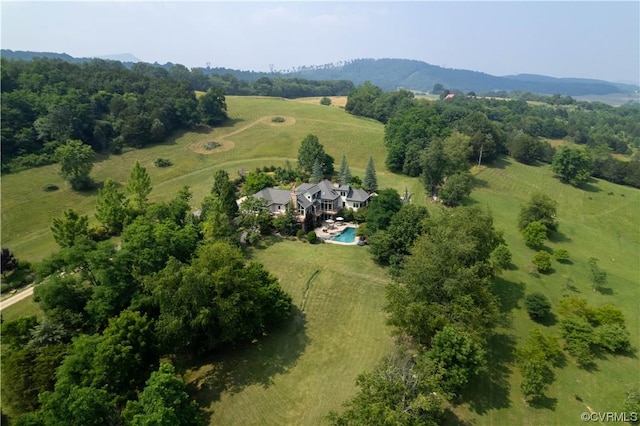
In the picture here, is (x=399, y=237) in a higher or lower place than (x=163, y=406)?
higher

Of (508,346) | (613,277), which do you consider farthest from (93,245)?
(613,277)

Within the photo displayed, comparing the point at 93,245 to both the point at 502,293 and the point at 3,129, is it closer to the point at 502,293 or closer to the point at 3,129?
the point at 502,293

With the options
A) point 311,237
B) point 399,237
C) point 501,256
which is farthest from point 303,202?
point 501,256

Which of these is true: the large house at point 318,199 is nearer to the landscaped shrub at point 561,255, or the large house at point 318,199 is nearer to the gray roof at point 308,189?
the gray roof at point 308,189

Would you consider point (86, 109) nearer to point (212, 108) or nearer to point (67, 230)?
point (212, 108)

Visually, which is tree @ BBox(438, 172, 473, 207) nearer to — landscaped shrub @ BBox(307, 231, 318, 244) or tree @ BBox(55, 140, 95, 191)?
landscaped shrub @ BBox(307, 231, 318, 244)

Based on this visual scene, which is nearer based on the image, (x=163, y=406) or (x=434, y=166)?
(x=163, y=406)

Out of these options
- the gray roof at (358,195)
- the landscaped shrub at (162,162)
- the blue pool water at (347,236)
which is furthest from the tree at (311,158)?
the landscaped shrub at (162,162)

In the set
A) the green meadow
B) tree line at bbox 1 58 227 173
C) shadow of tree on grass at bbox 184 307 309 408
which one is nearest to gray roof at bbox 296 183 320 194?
the green meadow
